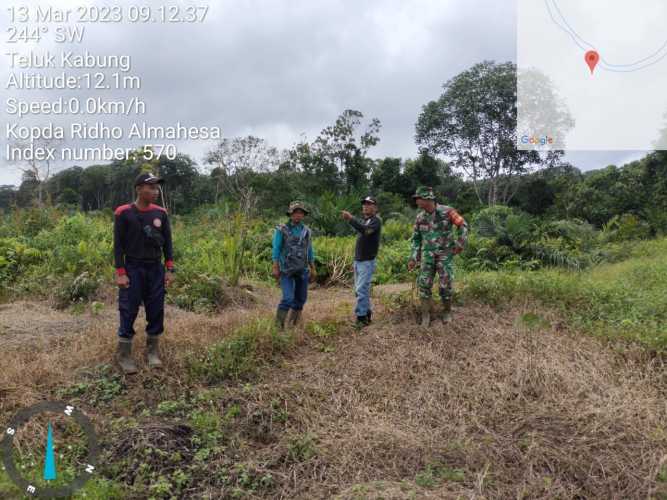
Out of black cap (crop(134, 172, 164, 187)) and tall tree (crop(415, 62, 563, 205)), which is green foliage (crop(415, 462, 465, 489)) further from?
tall tree (crop(415, 62, 563, 205))

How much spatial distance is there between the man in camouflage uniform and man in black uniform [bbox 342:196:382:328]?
1.65ft

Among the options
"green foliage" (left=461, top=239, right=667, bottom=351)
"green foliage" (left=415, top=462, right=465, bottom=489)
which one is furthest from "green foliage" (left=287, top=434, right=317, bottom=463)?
"green foliage" (left=461, top=239, right=667, bottom=351)

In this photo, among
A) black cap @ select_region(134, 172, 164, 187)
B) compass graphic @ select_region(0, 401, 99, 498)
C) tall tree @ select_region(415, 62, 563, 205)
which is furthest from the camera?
tall tree @ select_region(415, 62, 563, 205)

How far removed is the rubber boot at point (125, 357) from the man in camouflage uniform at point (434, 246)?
118 inches

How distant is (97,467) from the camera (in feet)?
10.4

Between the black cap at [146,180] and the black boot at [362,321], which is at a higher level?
the black cap at [146,180]

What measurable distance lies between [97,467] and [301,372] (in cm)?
183

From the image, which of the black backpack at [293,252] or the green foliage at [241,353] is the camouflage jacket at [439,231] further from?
the green foliage at [241,353]

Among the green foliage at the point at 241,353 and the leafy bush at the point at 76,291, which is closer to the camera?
the green foliage at the point at 241,353

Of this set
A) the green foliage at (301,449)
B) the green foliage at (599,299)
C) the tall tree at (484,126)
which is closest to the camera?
the green foliage at (301,449)

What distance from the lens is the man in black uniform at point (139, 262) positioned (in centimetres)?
424

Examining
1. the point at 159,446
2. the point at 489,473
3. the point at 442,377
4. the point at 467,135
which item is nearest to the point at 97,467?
the point at 159,446

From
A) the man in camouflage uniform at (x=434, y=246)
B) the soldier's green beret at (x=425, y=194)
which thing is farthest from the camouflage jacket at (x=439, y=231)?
the soldier's green beret at (x=425, y=194)

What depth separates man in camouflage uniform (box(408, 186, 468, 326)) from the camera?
5.34 m
